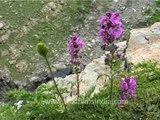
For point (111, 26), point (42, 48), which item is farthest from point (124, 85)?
point (42, 48)

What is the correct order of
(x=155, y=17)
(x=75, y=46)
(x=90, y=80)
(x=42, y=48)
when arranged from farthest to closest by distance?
(x=155, y=17), (x=90, y=80), (x=75, y=46), (x=42, y=48)

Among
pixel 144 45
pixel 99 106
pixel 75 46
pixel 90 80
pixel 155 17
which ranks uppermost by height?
pixel 155 17

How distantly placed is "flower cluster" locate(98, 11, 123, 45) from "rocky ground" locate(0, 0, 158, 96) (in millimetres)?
7767

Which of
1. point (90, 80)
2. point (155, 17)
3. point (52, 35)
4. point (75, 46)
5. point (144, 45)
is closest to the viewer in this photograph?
point (75, 46)

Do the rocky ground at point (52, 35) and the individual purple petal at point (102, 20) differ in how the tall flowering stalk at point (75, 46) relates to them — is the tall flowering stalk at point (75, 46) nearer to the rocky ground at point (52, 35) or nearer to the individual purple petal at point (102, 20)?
the individual purple petal at point (102, 20)

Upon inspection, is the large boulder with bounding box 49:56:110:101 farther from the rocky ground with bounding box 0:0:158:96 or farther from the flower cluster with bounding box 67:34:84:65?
the rocky ground with bounding box 0:0:158:96

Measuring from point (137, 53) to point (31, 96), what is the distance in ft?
9.25

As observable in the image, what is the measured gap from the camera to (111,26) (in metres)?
7.04

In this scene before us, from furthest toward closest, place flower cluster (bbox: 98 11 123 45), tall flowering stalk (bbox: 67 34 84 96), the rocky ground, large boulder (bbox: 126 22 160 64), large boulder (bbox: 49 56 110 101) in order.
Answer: the rocky ground < large boulder (bbox: 126 22 160 64) < large boulder (bbox: 49 56 110 101) < tall flowering stalk (bbox: 67 34 84 96) < flower cluster (bbox: 98 11 123 45)

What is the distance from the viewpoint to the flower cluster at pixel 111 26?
7008 mm

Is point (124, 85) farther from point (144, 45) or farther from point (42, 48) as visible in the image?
point (144, 45)

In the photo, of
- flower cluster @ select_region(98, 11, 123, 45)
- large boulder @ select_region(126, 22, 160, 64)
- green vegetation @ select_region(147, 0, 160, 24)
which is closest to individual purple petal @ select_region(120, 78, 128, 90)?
flower cluster @ select_region(98, 11, 123, 45)

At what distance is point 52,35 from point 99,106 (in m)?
9.18

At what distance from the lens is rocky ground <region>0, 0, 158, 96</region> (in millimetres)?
15648
